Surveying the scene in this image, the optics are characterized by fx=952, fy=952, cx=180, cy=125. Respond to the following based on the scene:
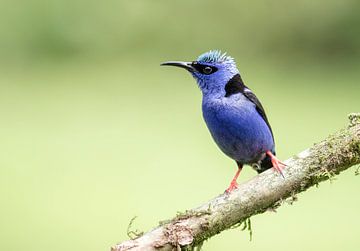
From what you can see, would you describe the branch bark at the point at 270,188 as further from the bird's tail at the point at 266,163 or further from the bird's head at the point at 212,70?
the bird's head at the point at 212,70

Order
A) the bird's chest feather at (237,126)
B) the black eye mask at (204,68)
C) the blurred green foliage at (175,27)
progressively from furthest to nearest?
the blurred green foliage at (175,27) < the black eye mask at (204,68) < the bird's chest feather at (237,126)

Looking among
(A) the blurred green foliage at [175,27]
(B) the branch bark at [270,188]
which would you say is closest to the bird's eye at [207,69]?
(B) the branch bark at [270,188]

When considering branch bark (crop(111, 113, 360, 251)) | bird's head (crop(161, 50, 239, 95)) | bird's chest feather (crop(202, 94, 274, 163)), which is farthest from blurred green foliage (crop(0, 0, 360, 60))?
branch bark (crop(111, 113, 360, 251))

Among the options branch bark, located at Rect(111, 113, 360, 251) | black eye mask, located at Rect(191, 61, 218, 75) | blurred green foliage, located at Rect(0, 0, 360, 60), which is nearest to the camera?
branch bark, located at Rect(111, 113, 360, 251)

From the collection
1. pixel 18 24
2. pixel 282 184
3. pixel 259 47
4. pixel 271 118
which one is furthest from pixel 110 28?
pixel 282 184

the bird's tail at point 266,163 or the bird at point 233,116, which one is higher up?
the bird at point 233,116

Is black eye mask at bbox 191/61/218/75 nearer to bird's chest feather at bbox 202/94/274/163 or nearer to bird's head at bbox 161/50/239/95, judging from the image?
bird's head at bbox 161/50/239/95

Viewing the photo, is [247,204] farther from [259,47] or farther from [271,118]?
[259,47]
